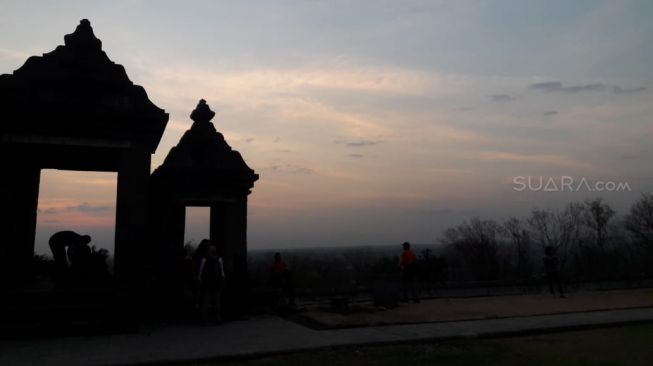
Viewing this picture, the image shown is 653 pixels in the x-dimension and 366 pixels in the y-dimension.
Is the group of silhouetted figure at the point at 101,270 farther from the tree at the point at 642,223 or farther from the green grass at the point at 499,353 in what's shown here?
the tree at the point at 642,223

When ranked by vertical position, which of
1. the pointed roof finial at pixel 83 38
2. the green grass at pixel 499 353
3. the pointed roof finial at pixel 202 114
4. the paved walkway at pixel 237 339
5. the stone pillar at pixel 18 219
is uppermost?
the pointed roof finial at pixel 83 38

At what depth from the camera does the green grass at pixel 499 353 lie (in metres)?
7.67

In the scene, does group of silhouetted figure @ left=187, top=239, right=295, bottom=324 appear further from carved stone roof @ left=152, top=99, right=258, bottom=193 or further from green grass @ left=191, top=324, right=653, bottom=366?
green grass @ left=191, top=324, right=653, bottom=366

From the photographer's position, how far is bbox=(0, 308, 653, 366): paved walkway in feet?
25.6

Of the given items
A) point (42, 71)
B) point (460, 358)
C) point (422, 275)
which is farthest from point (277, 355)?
point (422, 275)

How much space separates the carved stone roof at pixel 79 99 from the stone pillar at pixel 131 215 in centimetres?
45

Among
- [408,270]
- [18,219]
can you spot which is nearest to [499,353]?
[408,270]

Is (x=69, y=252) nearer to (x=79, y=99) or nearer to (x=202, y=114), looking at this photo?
(x=79, y=99)

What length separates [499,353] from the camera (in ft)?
27.2

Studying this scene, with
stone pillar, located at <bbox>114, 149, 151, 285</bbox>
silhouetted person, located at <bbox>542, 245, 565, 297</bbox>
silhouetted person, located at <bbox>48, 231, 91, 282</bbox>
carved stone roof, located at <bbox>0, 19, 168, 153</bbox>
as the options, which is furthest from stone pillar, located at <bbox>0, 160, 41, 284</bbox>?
silhouetted person, located at <bbox>542, 245, 565, 297</bbox>

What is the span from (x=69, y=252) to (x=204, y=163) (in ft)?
12.5

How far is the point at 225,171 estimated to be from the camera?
42.9 feet

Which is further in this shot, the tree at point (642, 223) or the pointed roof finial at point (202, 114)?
the tree at point (642, 223)

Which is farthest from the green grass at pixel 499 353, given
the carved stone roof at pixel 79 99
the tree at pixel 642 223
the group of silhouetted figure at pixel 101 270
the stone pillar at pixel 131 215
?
the tree at pixel 642 223
